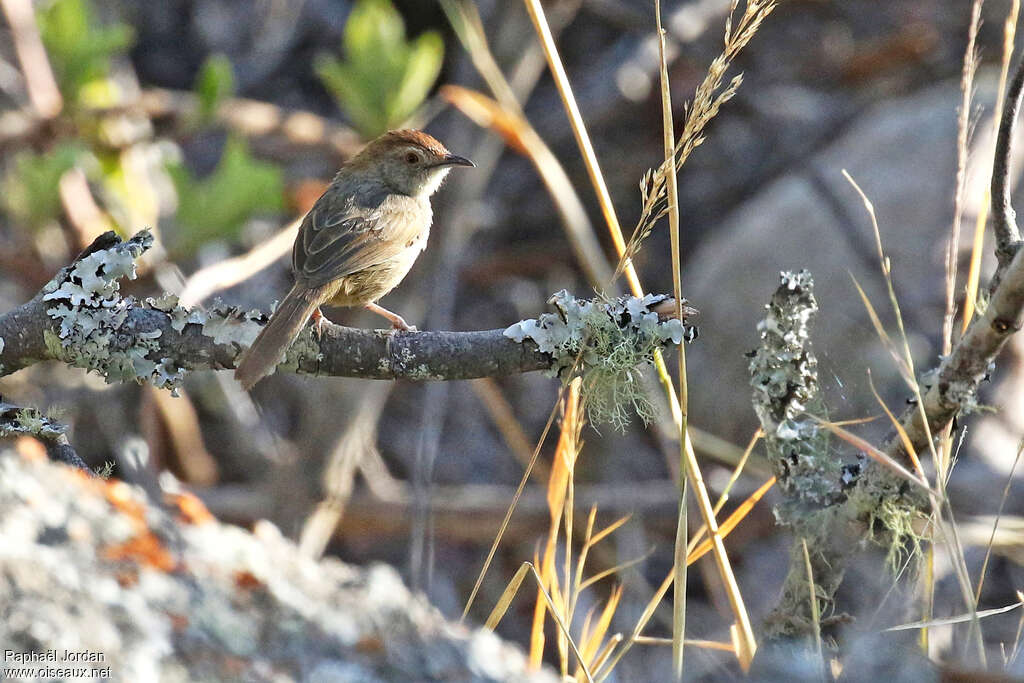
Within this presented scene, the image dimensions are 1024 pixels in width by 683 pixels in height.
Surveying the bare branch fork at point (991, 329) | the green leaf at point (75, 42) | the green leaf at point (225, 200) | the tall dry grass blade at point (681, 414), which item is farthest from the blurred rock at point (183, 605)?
the green leaf at point (75, 42)

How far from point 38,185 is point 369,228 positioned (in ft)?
6.59

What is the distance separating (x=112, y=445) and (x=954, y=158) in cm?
548

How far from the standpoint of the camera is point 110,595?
202 cm

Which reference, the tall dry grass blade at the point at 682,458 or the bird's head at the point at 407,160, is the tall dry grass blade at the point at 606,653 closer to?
the tall dry grass blade at the point at 682,458

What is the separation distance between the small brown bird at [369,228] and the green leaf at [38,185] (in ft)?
4.40

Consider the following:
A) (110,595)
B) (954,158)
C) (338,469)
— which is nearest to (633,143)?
(954,158)

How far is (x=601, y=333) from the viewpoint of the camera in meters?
2.66

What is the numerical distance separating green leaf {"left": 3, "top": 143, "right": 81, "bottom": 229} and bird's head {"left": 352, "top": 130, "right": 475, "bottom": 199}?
1.45 metres

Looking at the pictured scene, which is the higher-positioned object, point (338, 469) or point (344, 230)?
point (344, 230)

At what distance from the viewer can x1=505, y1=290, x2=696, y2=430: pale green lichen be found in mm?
2629

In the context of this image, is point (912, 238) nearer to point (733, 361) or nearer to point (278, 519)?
point (733, 361)

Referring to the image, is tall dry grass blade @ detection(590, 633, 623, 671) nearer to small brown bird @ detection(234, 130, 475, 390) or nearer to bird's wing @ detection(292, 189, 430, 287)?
small brown bird @ detection(234, 130, 475, 390)

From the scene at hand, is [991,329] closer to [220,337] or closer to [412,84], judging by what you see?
[220,337]

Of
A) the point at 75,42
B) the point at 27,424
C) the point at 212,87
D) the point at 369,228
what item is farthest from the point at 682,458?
the point at 75,42
